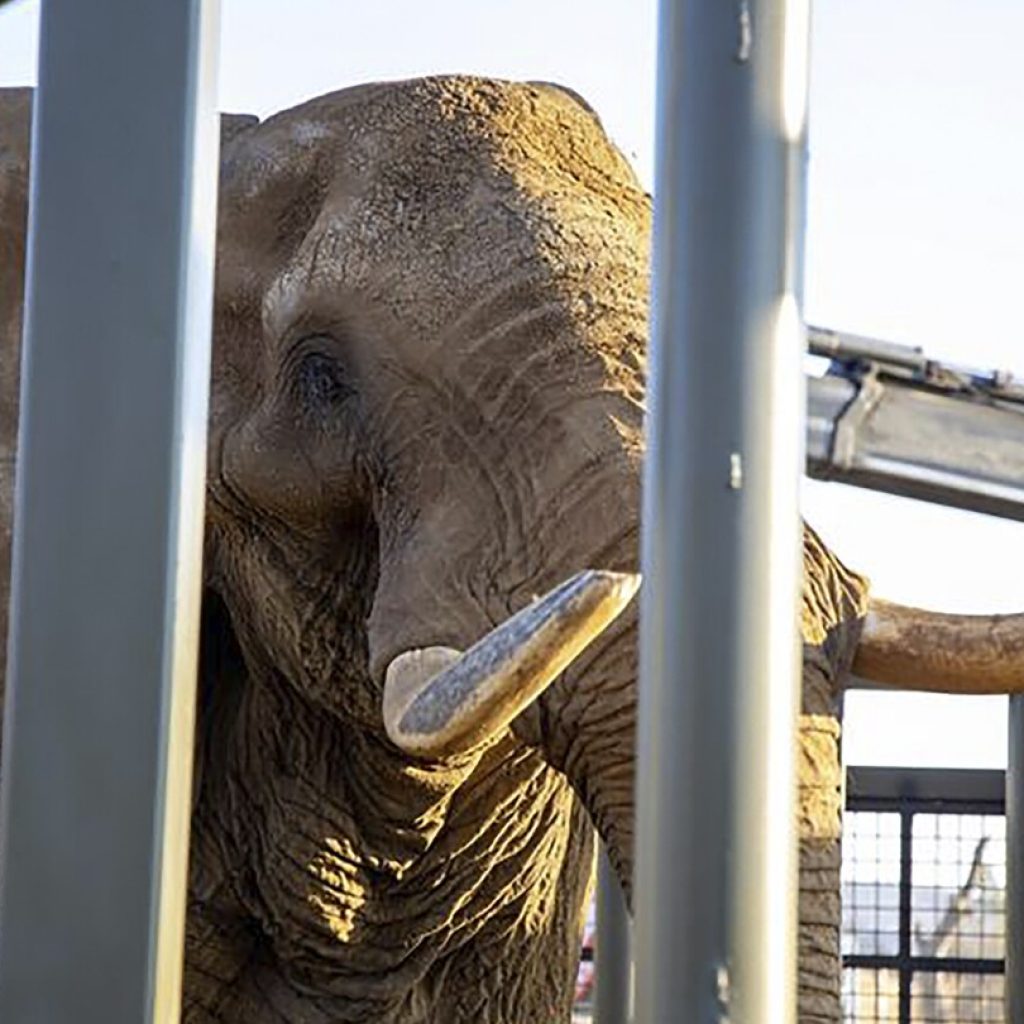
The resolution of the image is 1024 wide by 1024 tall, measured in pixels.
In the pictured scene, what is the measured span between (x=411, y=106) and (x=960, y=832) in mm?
2183

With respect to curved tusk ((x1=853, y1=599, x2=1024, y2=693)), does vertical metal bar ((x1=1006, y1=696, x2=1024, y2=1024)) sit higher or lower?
lower

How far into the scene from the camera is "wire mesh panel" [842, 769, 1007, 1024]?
4.74 meters

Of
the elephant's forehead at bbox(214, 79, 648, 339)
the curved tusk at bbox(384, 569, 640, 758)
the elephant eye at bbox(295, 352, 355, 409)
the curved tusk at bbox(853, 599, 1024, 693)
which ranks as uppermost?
the elephant's forehead at bbox(214, 79, 648, 339)

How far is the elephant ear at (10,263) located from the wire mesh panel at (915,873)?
1628mm

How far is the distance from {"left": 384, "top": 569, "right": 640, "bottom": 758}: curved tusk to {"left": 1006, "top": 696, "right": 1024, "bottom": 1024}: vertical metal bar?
1.11 meters

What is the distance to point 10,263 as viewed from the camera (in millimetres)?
3549

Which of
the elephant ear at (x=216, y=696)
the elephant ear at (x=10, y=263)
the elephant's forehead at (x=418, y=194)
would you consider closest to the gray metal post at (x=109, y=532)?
the elephant's forehead at (x=418, y=194)

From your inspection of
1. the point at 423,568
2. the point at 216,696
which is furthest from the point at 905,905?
the point at 423,568

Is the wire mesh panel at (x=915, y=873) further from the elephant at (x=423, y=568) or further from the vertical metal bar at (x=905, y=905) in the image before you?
the elephant at (x=423, y=568)

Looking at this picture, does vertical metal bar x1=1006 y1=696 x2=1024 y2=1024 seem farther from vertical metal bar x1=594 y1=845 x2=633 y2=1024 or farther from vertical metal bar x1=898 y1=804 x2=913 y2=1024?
vertical metal bar x1=898 y1=804 x2=913 y2=1024

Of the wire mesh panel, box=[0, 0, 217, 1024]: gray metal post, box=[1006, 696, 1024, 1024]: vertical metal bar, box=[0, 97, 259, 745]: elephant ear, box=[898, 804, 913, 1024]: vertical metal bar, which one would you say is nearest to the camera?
box=[0, 0, 217, 1024]: gray metal post

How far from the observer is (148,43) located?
1013mm

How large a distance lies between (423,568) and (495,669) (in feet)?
2.89

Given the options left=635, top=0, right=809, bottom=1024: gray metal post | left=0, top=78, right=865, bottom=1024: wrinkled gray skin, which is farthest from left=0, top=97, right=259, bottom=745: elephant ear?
left=635, top=0, right=809, bottom=1024: gray metal post
